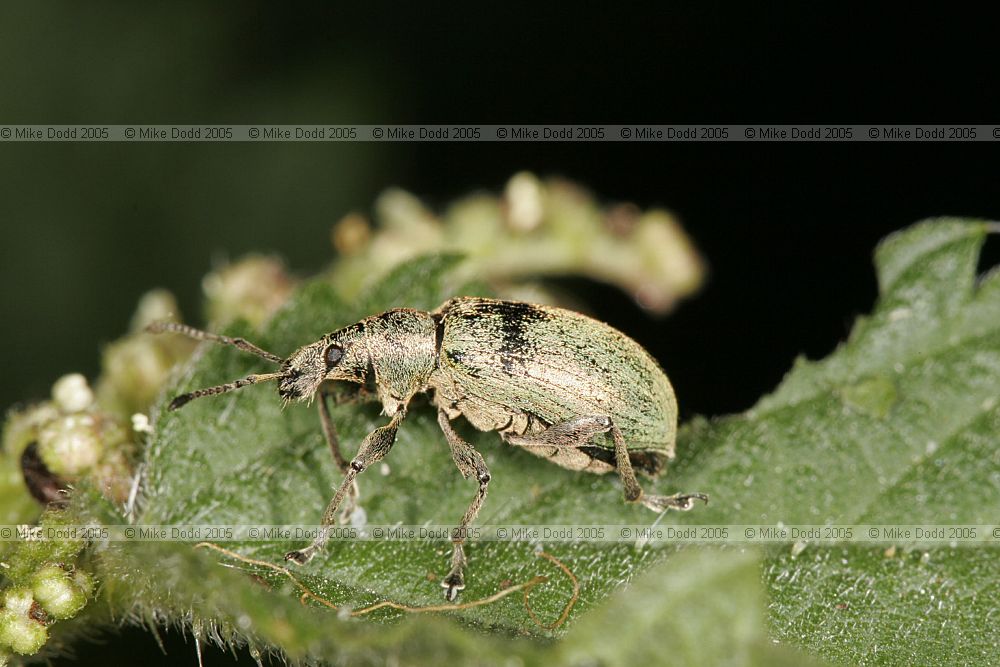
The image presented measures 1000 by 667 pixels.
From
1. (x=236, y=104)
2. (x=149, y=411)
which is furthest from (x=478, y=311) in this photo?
(x=236, y=104)

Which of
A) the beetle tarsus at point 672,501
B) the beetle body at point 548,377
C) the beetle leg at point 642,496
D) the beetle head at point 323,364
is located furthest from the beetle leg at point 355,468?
the beetle tarsus at point 672,501

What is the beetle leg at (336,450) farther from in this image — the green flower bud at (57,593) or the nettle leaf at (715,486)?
the green flower bud at (57,593)

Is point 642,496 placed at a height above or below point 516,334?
below

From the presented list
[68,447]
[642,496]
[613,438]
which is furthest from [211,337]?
[642,496]

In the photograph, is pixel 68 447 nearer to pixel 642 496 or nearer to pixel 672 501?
pixel 642 496

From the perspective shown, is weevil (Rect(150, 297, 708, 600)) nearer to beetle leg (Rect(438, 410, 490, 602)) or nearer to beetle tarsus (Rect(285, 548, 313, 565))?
beetle leg (Rect(438, 410, 490, 602))
